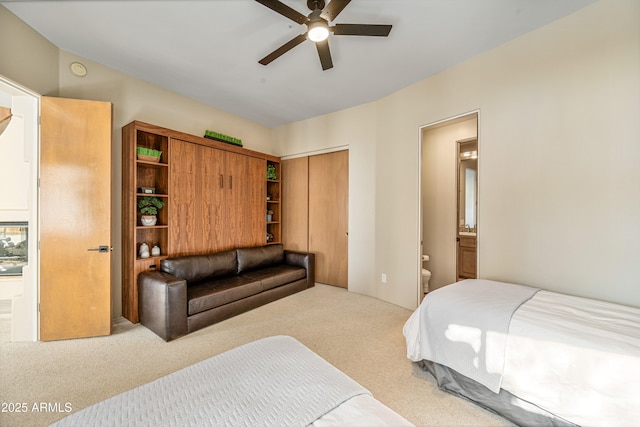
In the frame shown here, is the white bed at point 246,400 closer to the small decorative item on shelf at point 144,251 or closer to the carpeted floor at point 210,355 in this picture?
the carpeted floor at point 210,355

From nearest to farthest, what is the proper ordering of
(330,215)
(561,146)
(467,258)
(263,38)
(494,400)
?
(494,400) < (561,146) < (263,38) < (330,215) < (467,258)

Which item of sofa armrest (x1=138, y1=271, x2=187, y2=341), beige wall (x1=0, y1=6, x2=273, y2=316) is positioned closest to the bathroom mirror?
beige wall (x1=0, y1=6, x2=273, y2=316)

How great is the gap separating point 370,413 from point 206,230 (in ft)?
10.8

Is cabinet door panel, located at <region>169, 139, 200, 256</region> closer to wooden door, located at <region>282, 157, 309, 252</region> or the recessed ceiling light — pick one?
the recessed ceiling light

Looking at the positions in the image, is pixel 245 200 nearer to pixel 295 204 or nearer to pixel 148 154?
pixel 295 204

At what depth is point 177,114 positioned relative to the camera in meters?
3.54

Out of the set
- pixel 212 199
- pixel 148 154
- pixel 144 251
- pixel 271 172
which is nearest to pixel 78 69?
pixel 148 154

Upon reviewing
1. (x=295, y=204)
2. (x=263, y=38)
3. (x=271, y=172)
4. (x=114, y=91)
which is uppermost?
(x=263, y=38)

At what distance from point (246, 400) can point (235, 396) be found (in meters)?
0.05

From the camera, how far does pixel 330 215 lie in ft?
14.2

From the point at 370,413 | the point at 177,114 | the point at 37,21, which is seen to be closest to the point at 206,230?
the point at 177,114

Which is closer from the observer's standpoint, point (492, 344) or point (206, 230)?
point (492, 344)

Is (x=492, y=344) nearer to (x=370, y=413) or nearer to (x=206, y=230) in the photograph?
(x=370, y=413)

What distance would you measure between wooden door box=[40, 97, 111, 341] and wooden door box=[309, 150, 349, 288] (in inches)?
113
